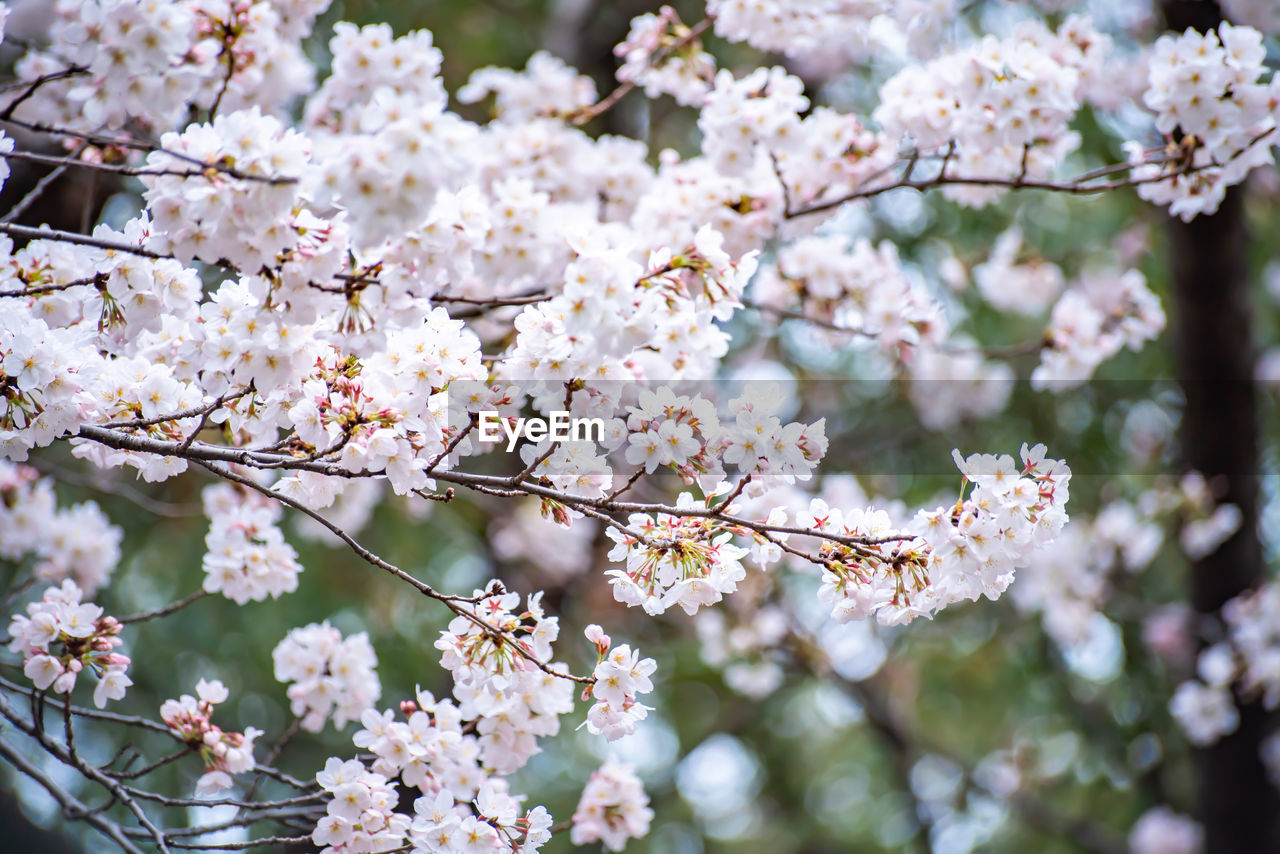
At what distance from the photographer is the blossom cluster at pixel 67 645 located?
2.05 meters

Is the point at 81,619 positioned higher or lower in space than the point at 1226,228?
lower

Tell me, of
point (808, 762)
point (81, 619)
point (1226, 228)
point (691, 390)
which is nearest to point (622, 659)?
point (81, 619)

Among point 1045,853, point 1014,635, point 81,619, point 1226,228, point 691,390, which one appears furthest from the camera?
point 1045,853

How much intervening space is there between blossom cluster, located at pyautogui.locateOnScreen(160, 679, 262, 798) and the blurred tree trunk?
13.4 ft

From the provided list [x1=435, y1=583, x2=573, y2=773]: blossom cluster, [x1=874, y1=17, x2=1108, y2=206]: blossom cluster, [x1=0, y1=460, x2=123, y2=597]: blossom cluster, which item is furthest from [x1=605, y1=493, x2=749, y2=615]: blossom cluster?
[x1=0, y1=460, x2=123, y2=597]: blossom cluster

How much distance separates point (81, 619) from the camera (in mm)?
2086

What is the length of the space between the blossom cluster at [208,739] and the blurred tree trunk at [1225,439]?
409 centimetres

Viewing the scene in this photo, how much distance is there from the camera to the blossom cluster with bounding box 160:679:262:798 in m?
2.19

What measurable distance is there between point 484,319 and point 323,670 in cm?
105

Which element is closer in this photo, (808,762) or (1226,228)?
(1226,228)

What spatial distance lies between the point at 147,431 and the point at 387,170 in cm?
78

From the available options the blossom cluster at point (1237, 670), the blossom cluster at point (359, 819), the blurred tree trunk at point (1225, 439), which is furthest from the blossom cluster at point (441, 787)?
the blurred tree trunk at point (1225, 439)

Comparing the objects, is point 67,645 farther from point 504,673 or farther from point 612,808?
point 612,808

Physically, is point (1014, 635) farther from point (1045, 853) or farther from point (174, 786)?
point (174, 786)
